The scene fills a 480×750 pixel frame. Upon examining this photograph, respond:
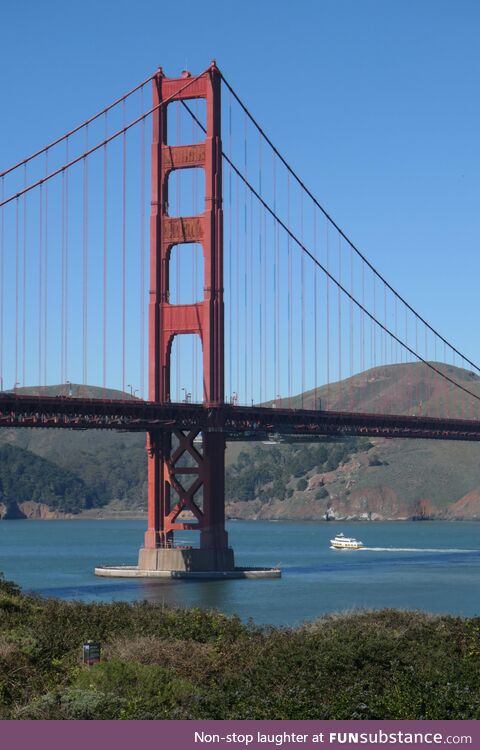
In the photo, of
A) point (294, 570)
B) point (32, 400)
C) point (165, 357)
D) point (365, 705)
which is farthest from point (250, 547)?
point (365, 705)

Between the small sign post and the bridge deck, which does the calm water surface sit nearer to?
the bridge deck

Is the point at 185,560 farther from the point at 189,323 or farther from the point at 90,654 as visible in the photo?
the point at 90,654

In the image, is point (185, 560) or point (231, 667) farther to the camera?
point (185, 560)

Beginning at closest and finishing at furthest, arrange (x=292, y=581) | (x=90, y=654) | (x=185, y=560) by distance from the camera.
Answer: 1. (x=90, y=654)
2. (x=292, y=581)
3. (x=185, y=560)

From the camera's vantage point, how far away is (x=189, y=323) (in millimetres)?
78125

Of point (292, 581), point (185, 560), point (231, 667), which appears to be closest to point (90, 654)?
Answer: point (231, 667)

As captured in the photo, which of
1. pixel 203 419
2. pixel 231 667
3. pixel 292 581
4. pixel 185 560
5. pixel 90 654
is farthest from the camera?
pixel 203 419

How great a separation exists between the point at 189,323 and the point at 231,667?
50859 millimetres

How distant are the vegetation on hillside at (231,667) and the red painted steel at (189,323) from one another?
4273 centimetres

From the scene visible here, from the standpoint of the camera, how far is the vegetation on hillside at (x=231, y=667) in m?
22.6

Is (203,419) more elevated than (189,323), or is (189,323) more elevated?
→ (189,323)

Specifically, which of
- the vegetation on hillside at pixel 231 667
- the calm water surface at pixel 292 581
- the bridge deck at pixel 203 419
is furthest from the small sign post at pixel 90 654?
the bridge deck at pixel 203 419

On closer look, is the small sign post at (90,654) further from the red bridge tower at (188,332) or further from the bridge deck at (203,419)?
the red bridge tower at (188,332)
